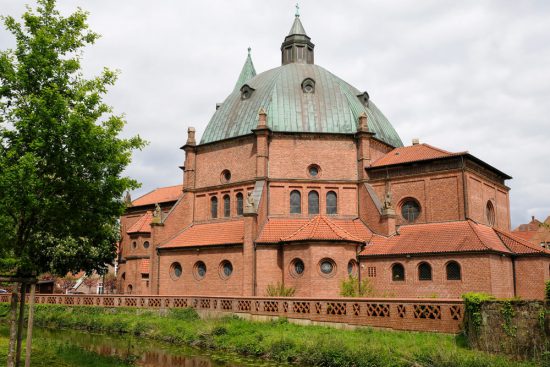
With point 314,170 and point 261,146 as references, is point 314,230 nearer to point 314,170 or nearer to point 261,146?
point 314,170

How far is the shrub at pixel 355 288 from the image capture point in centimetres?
2819

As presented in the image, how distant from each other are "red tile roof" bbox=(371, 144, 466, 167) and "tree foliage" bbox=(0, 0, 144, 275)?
76.6ft

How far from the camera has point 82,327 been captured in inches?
1229

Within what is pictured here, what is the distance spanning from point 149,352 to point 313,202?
16.3 m

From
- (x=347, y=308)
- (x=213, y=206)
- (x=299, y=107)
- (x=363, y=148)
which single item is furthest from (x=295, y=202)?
(x=347, y=308)

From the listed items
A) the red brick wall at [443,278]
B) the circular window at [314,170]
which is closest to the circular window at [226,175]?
the circular window at [314,170]

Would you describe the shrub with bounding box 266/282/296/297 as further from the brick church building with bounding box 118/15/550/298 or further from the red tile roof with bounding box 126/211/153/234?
the red tile roof with bounding box 126/211/153/234

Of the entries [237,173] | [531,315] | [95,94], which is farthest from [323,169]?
[95,94]

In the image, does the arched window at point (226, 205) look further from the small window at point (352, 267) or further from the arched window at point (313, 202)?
the small window at point (352, 267)

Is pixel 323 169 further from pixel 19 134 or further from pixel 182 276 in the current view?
pixel 19 134

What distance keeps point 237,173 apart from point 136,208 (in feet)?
53.6

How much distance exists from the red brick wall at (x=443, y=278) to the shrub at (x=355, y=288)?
1047 mm

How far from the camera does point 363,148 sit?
114 feet

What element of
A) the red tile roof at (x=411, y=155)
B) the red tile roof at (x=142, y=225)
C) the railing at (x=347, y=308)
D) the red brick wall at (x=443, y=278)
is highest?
the red tile roof at (x=411, y=155)
